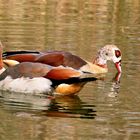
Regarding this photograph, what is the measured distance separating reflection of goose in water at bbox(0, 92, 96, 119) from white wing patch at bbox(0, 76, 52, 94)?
106 mm

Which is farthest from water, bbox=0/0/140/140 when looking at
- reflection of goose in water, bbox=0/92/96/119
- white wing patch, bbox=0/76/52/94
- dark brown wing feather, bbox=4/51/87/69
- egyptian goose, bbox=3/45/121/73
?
dark brown wing feather, bbox=4/51/87/69

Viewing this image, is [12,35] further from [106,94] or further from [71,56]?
[106,94]

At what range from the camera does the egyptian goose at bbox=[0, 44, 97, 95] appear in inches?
440

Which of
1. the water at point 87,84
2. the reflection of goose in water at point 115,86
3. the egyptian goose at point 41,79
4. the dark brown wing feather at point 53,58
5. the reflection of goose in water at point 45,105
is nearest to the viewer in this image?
the water at point 87,84

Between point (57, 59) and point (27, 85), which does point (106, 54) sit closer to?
point (57, 59)

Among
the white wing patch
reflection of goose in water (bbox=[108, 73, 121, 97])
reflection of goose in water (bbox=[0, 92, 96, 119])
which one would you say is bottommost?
reflection of goose in water (bbox=[108, 73, 121, 97])

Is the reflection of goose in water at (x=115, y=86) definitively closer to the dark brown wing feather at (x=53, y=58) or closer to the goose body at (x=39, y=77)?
the goose body at (x=39, y=77)

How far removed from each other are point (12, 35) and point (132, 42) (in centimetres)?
253

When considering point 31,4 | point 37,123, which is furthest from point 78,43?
point 31,4

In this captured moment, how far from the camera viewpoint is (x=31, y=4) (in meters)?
24.6

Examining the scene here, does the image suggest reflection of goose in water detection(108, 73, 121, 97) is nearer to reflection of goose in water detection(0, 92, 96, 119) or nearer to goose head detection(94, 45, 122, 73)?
reflection of goose in water detection(0, 92, 96, 119)

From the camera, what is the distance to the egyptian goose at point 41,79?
11164 millimetres

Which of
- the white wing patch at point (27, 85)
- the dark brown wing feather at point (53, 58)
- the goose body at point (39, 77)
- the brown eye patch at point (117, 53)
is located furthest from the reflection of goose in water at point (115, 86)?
the brown eye patch at point (117, 53)

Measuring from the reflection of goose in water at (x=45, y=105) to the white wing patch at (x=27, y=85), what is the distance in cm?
11
